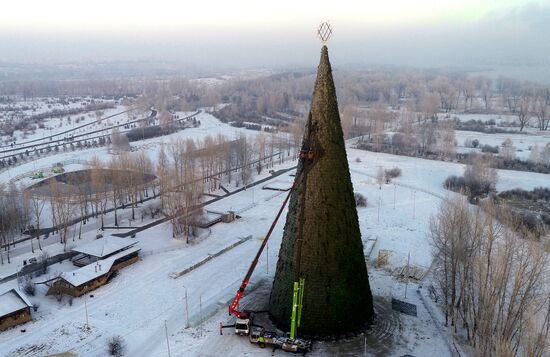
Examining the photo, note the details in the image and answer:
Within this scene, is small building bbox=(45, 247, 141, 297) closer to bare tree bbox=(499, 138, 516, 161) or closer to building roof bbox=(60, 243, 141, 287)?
building roof bbox=(60, 243, 141, 287)

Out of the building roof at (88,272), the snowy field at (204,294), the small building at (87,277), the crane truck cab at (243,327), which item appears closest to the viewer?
the crane truck cab at (243,327)

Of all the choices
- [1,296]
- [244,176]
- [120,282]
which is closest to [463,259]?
[120,282]

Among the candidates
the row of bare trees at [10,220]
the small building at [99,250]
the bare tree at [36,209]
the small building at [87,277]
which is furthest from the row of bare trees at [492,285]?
the row of bare trees at [10,220]

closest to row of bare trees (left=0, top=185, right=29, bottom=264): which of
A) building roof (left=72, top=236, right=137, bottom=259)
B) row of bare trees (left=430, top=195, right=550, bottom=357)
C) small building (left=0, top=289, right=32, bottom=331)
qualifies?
building roof (left=72, top=236, right=137, bottom=259)

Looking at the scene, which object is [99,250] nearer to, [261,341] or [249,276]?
[249,276]

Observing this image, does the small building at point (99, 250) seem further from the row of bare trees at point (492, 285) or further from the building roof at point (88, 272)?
the row of bare trees at point (492, 285)

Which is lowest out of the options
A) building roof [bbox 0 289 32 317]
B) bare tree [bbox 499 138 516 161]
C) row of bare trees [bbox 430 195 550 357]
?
building roof [bbox 0 289 32 317]
